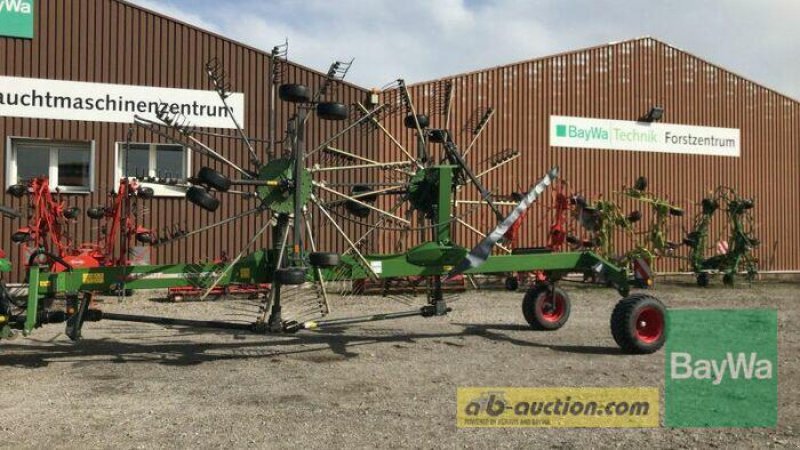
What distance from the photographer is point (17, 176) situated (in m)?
16.7

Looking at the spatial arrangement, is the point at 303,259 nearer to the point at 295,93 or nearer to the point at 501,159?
the point at 295,93

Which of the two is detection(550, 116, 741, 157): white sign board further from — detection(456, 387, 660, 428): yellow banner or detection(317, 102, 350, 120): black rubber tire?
detection(456, 387, 660, 428): yellow banner

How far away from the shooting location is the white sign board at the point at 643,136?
70.7ft

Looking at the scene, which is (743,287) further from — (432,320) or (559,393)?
(559,393)

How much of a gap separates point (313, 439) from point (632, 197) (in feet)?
55.7

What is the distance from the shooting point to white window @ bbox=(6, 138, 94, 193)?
54.8 ft

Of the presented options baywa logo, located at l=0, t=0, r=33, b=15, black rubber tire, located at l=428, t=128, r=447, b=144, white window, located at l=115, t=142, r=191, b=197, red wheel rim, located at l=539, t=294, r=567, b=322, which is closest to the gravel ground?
red wheel rim, located at l=539, t=294, r=567, b=322

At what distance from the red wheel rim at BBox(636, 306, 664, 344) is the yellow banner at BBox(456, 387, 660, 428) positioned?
227 centimetres

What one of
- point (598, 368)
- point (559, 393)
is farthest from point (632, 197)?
point (559, 393)

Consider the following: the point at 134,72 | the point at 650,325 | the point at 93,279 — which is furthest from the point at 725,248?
the point at 93,279

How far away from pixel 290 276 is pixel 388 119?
11.9m

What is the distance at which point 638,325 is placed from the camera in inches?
365

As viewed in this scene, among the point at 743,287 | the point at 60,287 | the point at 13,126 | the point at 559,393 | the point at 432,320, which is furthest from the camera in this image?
the point at 743,287

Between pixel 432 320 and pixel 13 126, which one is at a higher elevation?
pixel 13 126
